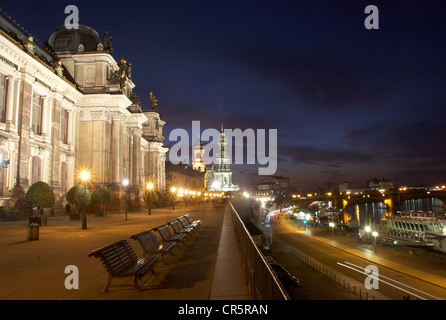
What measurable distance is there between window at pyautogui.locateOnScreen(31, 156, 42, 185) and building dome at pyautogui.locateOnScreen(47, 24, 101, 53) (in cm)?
2037

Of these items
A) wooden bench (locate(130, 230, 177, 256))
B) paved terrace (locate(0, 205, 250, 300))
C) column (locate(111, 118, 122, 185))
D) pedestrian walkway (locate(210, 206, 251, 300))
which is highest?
column (locate(111, 118, 122, 185))

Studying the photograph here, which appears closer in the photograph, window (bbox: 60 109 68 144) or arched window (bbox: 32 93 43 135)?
arched window (bbox: 32 93 43 135)

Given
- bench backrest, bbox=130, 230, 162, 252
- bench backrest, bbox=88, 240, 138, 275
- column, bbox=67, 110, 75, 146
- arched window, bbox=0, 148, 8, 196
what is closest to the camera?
bench backrest, bbox=88, 240, 138, 275

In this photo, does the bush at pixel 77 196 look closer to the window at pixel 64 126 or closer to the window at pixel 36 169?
the window at pixel 36 169

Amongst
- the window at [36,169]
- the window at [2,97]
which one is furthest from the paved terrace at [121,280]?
the window at [36,169]

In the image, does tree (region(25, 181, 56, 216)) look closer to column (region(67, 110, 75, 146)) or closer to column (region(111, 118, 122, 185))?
column (region(67, 110, 75, 146))

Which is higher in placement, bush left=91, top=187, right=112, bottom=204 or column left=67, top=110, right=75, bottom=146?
column left=67, top=110, right=75, bottom=146

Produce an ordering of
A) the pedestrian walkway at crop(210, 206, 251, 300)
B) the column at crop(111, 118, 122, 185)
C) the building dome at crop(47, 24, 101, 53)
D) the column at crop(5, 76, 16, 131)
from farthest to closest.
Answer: the building dome at crop(47, 24, 101, 53) → the column at crop(111, 118, 122, 185) → the column at crop(5, 76, 16, 131) → the pedestrian walkway at crop(210, 206, 251, 300)

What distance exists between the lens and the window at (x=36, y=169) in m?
33.9

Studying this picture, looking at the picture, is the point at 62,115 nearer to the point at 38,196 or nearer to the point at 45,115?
the point at 45,115

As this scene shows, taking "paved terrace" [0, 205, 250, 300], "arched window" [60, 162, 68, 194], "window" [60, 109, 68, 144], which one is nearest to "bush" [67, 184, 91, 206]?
"arched window" [60, 162, 68, 194]

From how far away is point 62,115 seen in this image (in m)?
40.8

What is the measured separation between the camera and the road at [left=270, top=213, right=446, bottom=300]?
89.0 feet

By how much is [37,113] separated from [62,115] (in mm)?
5813
